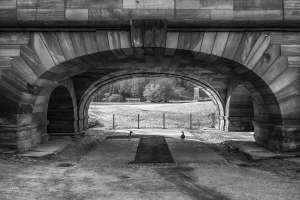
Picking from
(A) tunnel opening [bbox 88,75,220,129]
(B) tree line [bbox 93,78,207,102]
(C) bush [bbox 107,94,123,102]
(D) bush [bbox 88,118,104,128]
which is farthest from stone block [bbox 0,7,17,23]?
(C) bush [bbox 107,94,123,102]

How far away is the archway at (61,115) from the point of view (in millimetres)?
11516

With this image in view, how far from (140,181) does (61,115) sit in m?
7.55

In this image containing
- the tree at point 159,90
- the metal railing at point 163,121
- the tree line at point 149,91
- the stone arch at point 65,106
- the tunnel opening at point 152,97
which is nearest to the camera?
the stone arch at point 65,106

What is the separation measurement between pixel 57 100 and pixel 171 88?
3049cm

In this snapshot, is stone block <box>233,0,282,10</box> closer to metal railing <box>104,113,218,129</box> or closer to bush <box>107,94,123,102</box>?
metal railing <box>104,113,218,129</box>

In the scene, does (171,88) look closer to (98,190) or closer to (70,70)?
(70,70)

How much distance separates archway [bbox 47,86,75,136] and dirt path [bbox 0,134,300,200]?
4853 millimetres

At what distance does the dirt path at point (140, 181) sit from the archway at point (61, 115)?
4.85 metres

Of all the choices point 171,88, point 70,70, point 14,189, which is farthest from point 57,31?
point 171,88

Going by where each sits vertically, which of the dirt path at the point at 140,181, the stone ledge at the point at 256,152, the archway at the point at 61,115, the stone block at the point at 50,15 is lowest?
the dirt path at the point at 140,181

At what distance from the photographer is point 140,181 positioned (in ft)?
16.5

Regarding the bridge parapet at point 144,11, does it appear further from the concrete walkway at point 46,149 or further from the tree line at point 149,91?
the tree line at point 149,91

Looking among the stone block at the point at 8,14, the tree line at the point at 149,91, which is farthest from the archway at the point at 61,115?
the tree line at the point at 149,91

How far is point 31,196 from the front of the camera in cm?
411
